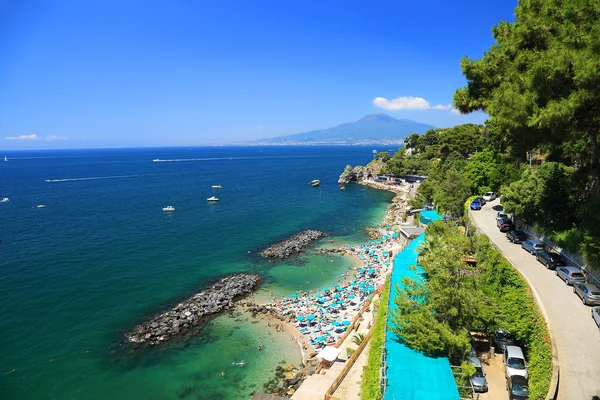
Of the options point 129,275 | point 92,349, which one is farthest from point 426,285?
point 129,275

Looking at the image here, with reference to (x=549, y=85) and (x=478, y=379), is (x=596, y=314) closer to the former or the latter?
(x=478, y=379)

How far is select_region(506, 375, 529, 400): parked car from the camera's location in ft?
48.7

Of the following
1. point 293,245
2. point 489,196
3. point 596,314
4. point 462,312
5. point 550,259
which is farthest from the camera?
point 293,245

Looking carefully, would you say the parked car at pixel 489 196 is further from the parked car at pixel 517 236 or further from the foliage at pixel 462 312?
the foliage at pixel 462 312

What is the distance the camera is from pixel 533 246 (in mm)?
23281

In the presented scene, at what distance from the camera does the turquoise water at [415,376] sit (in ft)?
44.0

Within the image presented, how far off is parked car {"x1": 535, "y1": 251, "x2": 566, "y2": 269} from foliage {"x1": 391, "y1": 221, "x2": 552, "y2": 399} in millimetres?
3106

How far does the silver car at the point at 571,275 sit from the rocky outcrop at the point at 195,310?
2442 centimetres

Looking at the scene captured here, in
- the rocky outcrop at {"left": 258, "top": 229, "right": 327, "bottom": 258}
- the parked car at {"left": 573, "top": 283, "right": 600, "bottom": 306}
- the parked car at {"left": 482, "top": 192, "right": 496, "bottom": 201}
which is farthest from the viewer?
the rocky outcrop at {"left": 258, "top": 229, "right": 327, "bottom": 258}

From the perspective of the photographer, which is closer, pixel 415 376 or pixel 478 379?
pixel 415 376

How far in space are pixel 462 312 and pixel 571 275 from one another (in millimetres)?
7256

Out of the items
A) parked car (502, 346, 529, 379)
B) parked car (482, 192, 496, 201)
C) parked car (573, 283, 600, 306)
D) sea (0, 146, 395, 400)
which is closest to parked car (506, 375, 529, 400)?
parked car (502, 346, 529, 379)

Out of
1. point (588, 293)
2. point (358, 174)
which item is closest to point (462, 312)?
point (588, 293)

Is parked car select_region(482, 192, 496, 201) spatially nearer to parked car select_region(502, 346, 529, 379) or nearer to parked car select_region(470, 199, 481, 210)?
parked car select_region(470, 199, 481, 210)
